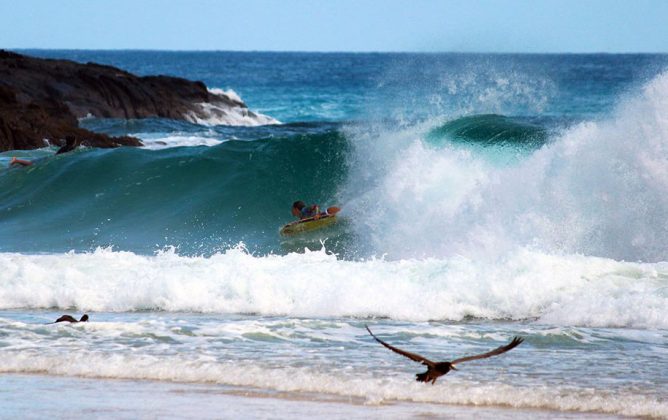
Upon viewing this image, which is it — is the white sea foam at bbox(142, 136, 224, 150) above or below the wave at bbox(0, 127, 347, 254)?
above

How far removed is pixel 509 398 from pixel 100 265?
750 centimetres

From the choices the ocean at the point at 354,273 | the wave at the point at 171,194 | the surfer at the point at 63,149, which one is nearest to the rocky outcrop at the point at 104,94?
the surfer at the point at 63,149

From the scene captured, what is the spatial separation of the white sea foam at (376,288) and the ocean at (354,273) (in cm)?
3

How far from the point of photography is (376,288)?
12625 mm

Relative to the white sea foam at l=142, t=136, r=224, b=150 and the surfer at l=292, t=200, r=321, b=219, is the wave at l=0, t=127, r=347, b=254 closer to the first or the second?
the surfer at l=292, t=200, r=321, b=219

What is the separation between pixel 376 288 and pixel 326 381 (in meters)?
3.67

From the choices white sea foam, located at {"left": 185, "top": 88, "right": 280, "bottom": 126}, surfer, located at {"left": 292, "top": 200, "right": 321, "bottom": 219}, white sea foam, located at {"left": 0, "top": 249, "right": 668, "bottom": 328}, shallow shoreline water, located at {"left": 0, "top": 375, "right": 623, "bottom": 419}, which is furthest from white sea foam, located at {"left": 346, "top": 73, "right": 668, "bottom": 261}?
white sea foam, located at {"left": 185, "top": 88, "right": 280, "bottom": 126}

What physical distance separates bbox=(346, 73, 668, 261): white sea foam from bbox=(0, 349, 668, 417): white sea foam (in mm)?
5840

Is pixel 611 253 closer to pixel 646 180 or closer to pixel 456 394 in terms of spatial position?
pixel 646 180

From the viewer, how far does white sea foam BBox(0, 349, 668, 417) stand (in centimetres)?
840

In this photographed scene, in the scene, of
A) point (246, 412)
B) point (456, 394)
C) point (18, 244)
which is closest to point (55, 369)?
point (246, 412)

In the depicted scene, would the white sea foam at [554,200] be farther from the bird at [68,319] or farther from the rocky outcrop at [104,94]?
the rocky outcrop at [104,94]

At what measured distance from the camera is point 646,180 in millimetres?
16203

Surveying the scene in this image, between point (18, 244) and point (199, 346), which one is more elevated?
point (18, 244)
